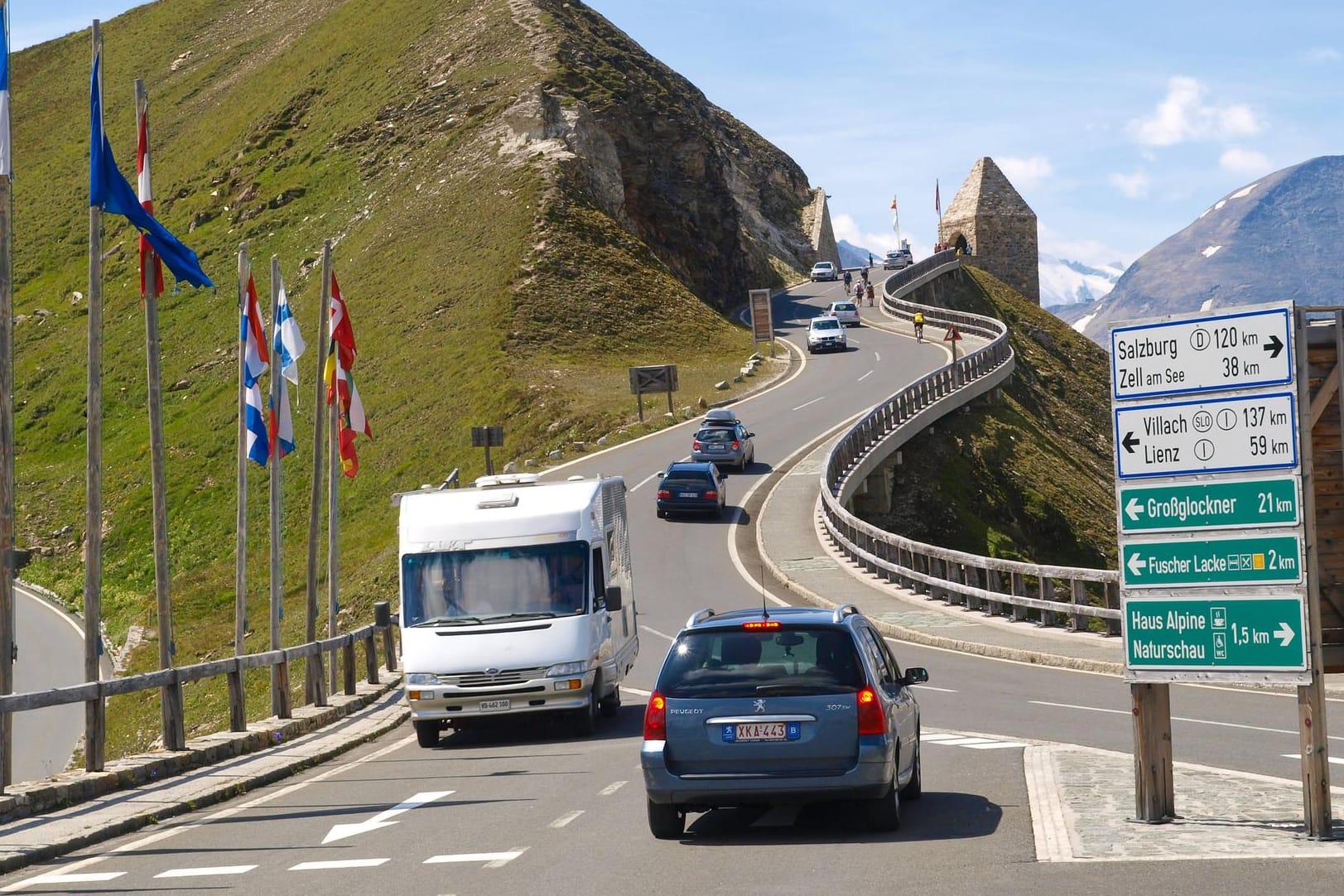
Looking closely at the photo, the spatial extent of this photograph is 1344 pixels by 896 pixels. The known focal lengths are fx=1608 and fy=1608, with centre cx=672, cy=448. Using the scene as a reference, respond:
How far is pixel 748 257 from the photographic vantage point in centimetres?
11194

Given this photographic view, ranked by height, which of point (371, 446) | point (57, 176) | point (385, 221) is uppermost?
point (57, 176)

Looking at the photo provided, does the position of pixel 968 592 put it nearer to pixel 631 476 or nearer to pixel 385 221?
pixel 631 476

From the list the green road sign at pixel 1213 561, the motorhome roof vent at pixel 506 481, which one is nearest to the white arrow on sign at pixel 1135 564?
the green road sign at pixel 1213 561

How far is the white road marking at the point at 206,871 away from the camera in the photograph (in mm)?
10680

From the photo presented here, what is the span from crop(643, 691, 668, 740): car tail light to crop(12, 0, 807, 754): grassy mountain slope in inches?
1074

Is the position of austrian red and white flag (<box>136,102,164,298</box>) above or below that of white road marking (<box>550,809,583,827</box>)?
above

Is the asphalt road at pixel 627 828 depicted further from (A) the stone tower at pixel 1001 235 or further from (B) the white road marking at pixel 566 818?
(A) the stone tower at pixel 1001 235

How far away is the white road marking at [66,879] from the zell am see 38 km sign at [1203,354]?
24.9 feet

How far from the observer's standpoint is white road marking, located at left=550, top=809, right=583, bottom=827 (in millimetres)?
12375

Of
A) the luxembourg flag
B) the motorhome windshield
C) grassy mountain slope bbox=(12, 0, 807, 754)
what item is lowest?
the motorhome windshield

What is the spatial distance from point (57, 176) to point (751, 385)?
7742 cm

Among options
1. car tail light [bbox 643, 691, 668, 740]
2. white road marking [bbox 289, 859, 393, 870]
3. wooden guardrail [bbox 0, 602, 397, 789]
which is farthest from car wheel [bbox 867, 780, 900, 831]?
A: wooden guardrail [bbox 0, 602, 397, 789]

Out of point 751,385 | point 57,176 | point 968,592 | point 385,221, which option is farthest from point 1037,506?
point 57,176

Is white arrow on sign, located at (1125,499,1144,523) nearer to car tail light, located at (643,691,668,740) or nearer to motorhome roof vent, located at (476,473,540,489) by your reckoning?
car tail light, located at (643,691,668,740)
